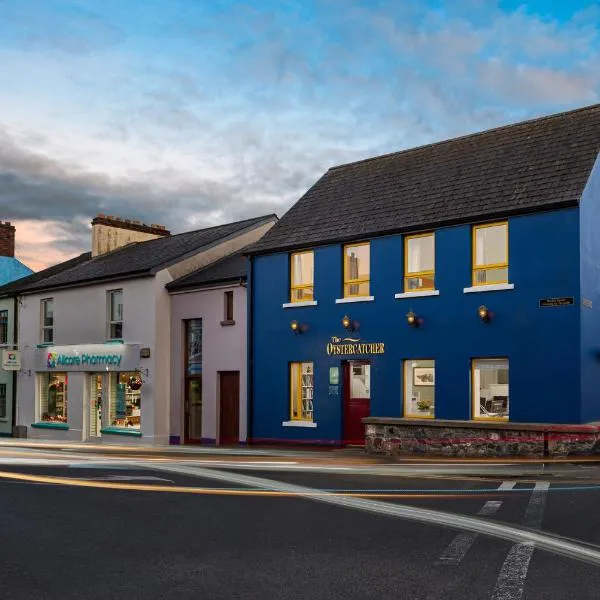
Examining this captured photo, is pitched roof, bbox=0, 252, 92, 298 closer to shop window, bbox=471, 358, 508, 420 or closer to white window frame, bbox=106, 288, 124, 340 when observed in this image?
white window frame, bbox=106, 288, 124, 340

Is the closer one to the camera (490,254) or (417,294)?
(490,254)

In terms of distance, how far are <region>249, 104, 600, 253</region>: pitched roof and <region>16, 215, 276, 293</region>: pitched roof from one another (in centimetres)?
474

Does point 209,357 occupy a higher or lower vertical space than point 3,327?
lower

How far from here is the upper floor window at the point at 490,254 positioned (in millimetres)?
20219

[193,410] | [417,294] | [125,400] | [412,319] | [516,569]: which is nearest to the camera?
[516,569]

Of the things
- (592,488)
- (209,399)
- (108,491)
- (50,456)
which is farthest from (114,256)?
(592,488)

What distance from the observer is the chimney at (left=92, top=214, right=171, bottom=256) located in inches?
1383

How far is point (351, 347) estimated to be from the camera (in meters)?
23.0

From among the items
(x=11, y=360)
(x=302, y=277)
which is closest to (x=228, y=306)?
(x=302, y=277)

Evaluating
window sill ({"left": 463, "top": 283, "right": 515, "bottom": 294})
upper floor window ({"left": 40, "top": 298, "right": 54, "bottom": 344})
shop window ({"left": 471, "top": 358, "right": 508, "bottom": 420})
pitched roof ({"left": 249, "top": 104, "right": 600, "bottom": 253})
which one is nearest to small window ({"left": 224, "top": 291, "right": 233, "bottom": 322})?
pitched roof ({"left": 249, "top": 104, "right": 600, "bottom": 253})

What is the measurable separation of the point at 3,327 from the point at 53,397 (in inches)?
205

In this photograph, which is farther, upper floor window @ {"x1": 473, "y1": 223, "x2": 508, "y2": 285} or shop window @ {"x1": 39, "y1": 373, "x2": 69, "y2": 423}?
shop window @ {"x1": 39, "y1": 373, "x2": 69, "y2": 423}

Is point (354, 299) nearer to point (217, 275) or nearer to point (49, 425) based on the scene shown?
point (217, 275)

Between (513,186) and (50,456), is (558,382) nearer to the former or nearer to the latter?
(513,186)
